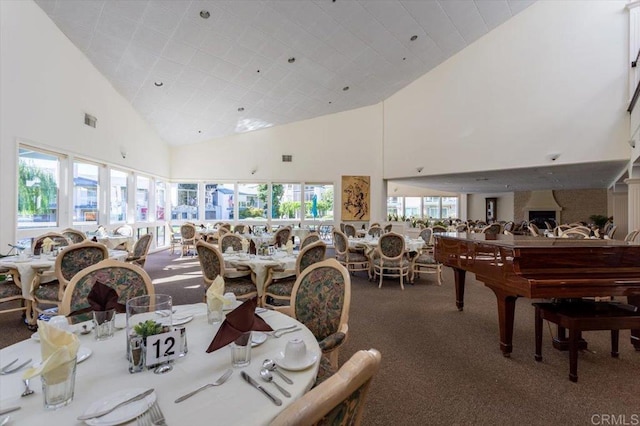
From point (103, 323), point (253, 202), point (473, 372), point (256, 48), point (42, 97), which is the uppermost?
Result: point (256, 48)

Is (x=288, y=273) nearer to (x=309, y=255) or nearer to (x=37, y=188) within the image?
(x=309, y=255)

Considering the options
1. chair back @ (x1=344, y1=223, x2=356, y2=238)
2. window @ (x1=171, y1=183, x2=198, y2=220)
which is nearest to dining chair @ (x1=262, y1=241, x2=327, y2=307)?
chair back @ (x1=344, y1=223, x2=356, y2=238)

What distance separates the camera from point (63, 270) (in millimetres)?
3256

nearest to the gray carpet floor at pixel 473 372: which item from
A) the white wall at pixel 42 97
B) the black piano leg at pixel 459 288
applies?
the black piano leg at pixel 459 288

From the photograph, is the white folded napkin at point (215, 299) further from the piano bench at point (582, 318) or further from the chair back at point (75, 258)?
the piano bench at point (582, 318)

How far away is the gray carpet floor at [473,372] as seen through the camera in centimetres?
209

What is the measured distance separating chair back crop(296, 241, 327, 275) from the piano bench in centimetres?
220

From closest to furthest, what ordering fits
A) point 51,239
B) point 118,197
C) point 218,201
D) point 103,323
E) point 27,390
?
point 27,390 < point 103,323 < point 51,239 < point 118,197 < point 218,201

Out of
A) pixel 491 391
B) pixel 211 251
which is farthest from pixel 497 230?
pixel 211 251

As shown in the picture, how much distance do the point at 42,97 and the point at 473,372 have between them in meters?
7.16

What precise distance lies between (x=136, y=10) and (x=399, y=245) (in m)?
5.64

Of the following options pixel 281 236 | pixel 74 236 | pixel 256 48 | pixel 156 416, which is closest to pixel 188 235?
pixel 281 236

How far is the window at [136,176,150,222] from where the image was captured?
8.77m

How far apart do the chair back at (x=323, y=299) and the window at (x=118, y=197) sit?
285 inches
